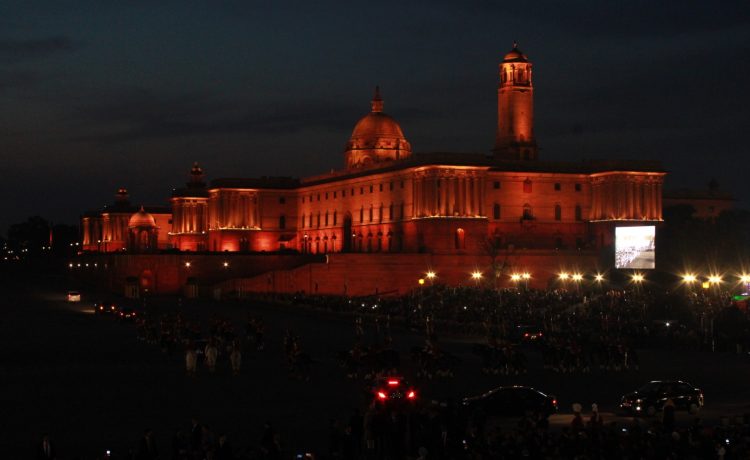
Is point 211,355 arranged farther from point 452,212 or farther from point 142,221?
point 142,221

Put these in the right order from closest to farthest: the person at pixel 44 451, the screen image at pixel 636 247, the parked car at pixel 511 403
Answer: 1. the person at pixel 44 451
2. the parked car at pixel 511 403
3. the screen image at pixel 636 247

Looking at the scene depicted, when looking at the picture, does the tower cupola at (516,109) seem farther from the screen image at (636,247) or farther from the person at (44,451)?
the person at (44,451)

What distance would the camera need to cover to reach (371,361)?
42312mm

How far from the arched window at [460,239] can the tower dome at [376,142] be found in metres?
26.5

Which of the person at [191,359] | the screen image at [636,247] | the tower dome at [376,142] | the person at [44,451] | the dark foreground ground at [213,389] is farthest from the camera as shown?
the tower dome at [376,142]

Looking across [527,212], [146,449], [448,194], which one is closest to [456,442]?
[146,449]

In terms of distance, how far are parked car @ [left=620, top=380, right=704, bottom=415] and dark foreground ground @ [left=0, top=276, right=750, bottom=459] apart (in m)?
0.62

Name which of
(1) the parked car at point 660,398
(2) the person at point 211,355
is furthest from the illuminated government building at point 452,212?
(1) the parked car at point 660,398

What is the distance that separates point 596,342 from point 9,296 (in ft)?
239

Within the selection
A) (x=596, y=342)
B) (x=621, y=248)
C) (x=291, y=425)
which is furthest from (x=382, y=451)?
(x=621, y=248)

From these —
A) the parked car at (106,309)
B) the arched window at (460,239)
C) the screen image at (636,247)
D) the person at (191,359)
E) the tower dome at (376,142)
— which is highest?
the tower dome at (376,142)

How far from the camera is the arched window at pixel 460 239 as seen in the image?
10856 centimetres

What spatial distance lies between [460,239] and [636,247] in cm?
2689

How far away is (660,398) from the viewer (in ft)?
111
